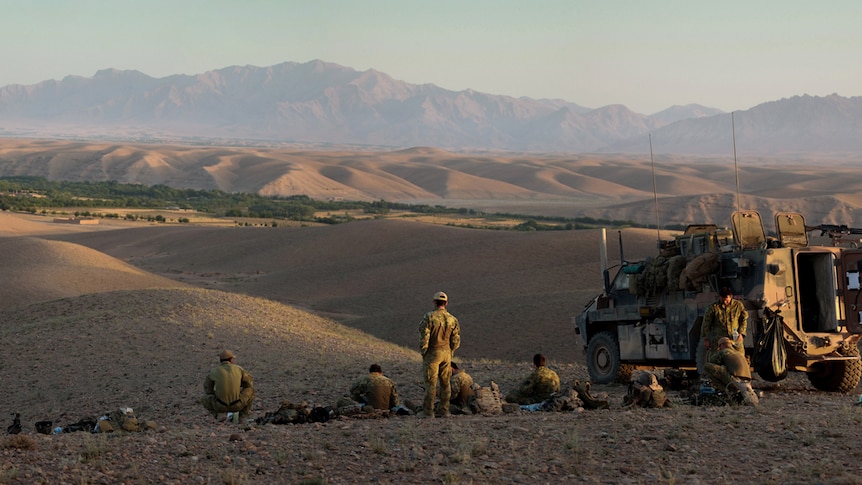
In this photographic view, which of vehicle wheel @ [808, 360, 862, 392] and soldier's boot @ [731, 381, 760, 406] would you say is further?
vehicle wheel @ [808, 360, 862, 392]

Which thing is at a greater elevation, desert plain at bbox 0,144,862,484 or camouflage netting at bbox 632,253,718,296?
camouflage netting at bbox 632,253,718,296

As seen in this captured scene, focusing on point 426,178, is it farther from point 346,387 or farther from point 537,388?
point 537,388

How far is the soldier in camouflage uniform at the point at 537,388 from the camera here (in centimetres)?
1334

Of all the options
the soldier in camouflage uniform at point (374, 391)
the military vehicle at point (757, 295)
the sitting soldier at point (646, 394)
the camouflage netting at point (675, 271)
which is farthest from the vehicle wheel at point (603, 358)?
the soldier in camouflage uniform at point (374, 391)

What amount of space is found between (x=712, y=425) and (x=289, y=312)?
59.8ft

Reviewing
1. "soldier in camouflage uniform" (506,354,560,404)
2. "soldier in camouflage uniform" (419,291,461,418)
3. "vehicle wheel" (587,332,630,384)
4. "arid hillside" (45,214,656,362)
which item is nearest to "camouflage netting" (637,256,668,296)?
"vehicle wheel" (587,332,630,384)

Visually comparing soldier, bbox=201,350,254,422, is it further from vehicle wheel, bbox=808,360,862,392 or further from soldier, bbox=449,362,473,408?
vehicle wheel, bbox=808,360,862,392

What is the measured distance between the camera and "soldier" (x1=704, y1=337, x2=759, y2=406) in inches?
486

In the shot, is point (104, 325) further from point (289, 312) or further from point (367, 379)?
point (367, 379)

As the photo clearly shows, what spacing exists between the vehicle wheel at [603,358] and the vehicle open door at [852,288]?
11.4 ft

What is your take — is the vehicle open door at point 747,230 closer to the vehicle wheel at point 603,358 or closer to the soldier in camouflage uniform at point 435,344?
the vehicle wheel at point 603,358

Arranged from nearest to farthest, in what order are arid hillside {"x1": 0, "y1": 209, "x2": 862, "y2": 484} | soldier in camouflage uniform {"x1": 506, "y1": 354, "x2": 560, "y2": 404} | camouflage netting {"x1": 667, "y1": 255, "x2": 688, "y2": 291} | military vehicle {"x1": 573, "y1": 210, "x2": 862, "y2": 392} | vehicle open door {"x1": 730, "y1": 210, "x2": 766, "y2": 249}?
arid hillside {"x1": 0, "y1": 209, "x2": 862, "y2": 484}
soldier in camouflage uniform {"x1": 506, "y1": 354, "x2": 560, "y2": 404}
military vehicle {"x1": 573, "y1": 210, "x2": 862, "y2": 392}
vehicle open door {"x1": 730, "y1": 210, "x2": 766, "y2": 249}
camouflage netting {"x1": 667, "y1": 255, "x2": 688, "y2": 291}

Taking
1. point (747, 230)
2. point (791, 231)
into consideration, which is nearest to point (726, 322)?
point (747, 230)

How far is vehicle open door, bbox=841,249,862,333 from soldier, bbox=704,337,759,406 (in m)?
2.38
